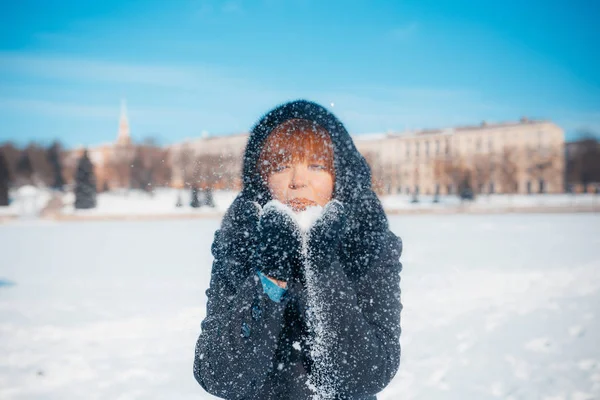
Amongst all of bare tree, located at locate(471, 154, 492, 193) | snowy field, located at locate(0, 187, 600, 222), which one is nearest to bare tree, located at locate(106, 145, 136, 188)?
snowy field, located at locate(0, 187, 600, 222)

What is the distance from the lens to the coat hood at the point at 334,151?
4.07 feet

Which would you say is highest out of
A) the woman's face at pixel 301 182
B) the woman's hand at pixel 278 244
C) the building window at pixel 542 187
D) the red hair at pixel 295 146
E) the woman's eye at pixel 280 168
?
the red hair at pixel 295 146

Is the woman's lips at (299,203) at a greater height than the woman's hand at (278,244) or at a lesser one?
greater

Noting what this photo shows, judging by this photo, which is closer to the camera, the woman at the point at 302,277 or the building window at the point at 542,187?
the woman at the point at 302,277

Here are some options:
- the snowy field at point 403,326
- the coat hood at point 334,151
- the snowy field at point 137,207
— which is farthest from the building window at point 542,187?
the coat hood at point 334,151

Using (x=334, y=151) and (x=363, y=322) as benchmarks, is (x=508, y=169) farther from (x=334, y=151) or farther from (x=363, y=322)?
(x=363, y=322)

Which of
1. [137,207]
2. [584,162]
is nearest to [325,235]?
[137,207]

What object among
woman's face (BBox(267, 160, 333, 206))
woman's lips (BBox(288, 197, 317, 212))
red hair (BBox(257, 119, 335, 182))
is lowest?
woman's lips (BBox(288, 197, 317, 212))

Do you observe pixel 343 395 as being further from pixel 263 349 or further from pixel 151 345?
pixel 151 345

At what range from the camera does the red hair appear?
3.97ft

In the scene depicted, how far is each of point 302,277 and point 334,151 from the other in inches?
14.4

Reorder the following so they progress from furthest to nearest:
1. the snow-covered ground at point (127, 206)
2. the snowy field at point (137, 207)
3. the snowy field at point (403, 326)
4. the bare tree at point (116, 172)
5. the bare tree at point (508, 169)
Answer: the bare tree at point (508, 169)
the bare tree at point (116, 172)
the snow-covered ground at point (127, 206)
the snowy field at point (137, 207)
the snowy field at point (403, 326)

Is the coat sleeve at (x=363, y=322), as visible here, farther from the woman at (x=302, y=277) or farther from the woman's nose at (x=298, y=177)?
the woman's nose at (x=298, y=177)

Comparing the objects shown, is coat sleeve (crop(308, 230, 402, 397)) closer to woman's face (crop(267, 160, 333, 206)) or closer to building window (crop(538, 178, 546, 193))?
woman's face (crop(267, 160, 333, 206))
